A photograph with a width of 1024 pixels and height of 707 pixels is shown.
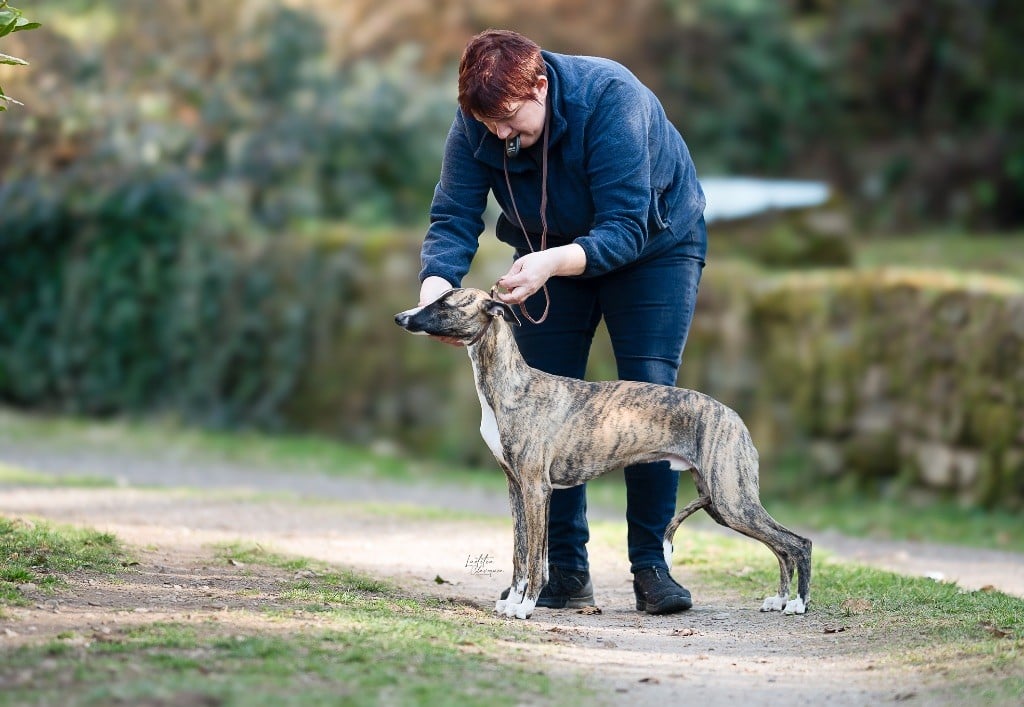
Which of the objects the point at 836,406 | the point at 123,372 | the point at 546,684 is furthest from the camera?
the point at 123,372

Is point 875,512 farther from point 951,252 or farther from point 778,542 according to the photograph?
point 778,542

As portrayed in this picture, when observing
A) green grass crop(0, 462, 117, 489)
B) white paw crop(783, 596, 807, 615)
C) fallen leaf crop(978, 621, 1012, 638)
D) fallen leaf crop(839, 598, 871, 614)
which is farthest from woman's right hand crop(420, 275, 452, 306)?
green grass crop(0, 462, 117, 489)

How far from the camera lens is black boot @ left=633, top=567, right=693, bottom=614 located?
638cm

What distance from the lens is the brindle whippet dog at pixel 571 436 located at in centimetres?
597

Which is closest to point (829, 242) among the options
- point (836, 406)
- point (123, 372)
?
point (836, 406)

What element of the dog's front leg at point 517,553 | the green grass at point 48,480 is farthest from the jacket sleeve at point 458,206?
Result: the green grass at point 48,480

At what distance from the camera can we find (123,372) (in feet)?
53.7

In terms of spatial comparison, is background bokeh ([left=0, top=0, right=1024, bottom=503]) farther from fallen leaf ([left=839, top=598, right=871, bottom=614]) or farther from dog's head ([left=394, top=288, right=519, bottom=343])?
dog's head ([left=394, top=288, right=519, bottom=343])

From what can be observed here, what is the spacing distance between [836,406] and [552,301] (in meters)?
6.83

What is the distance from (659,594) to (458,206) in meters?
1.97

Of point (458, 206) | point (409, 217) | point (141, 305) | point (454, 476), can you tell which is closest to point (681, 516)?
point (458, 206)

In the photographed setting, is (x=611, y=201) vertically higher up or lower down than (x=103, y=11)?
lower down

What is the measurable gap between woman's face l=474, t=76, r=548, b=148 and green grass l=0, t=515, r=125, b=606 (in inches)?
104

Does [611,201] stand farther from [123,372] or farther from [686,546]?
[123,372]
